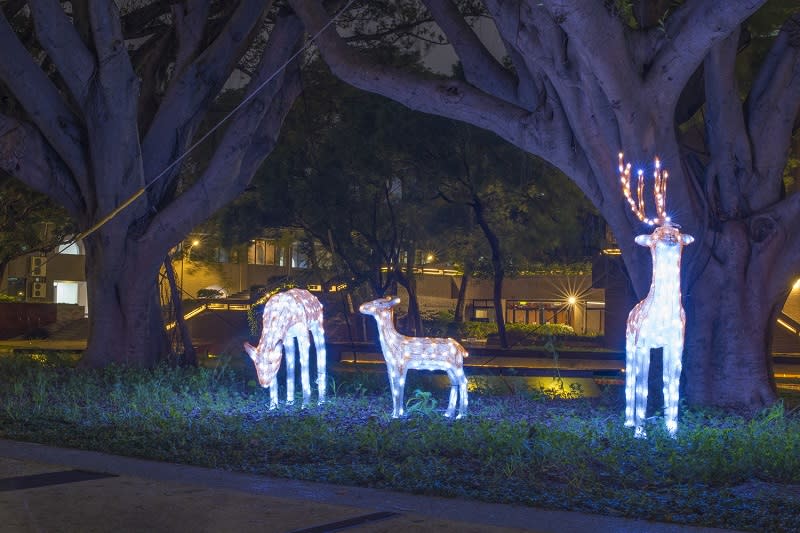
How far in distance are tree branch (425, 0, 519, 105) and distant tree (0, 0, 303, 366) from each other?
365 cm

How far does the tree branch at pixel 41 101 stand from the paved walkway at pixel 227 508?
974cm

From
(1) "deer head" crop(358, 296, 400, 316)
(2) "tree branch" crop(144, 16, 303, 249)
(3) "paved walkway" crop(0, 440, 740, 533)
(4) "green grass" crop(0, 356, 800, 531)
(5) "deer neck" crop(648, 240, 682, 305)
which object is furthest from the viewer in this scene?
(2) "tree branch" crop(144, 16, 303, 249)

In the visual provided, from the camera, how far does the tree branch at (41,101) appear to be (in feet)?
58.0

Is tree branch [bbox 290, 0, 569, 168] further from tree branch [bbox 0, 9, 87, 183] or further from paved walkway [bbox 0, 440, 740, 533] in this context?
paved walkway [bbox 0, 440, 740, 533]

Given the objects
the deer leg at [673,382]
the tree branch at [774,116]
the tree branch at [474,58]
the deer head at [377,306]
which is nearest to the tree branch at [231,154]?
the tree branch at [474,58]

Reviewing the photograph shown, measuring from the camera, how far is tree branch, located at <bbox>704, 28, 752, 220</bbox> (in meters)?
14.3

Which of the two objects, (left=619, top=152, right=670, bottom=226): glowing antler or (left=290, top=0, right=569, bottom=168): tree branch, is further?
(left=290, top=0, right=569, bottom=168): tree branch

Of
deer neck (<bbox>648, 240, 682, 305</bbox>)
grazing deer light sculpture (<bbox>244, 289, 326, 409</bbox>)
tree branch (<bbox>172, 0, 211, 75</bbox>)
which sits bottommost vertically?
grazing deer light sculpture (<bbox>244, 289, 326, 409</bbox>)

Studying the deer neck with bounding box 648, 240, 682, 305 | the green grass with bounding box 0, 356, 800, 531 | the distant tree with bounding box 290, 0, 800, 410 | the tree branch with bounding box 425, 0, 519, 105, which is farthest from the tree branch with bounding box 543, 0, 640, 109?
the green grass with bounding box 0, 356, 800, 531

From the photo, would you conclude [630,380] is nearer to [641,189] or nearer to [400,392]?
[641,189]

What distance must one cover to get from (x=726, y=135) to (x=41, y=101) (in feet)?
36.0

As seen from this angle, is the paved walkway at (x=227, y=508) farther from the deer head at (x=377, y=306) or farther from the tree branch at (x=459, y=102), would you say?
the tree branch at (x=459, y=102)

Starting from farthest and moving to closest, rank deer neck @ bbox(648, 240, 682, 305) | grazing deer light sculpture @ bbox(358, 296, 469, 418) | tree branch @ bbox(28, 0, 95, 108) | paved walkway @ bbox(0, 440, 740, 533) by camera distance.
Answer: tree branch @ bbox(28, 0, 95, 108) → grazing deer light sculpture @ bbox(358, 296, 469, 418) → deer neck @ bbox(648, 240, 682, 305) → paved walkway @ bbox(0, 440, 740, 533)

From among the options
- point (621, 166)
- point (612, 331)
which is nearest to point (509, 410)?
point (621, 166)
